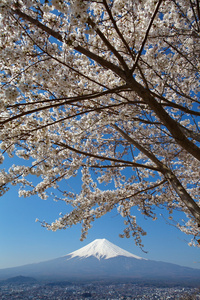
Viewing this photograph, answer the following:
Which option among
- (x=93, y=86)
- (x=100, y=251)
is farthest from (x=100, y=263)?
(x=93, y=86)

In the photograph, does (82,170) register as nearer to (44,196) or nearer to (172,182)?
(44,196)

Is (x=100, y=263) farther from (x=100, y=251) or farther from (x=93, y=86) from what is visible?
(x=93, y=86)

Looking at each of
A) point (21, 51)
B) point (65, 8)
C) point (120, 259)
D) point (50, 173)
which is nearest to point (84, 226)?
point (50, 173)

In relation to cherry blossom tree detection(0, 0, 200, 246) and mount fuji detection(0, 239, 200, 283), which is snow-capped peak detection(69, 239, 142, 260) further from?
cherry blossom tree detection(0, 0, 200, 246)

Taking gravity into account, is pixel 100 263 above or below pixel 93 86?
below

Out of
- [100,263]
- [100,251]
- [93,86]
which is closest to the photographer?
[93,86]

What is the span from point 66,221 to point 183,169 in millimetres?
4107

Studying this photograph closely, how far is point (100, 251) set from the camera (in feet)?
449

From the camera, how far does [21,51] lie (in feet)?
7.42

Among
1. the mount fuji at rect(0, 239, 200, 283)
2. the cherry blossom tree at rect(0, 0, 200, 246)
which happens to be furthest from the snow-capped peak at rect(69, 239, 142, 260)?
the cherry blossom tree at rect(0, 0, 200, 246)

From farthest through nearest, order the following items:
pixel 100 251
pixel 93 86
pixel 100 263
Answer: pixel 100 251
pixel 100 263
pixel 93 86

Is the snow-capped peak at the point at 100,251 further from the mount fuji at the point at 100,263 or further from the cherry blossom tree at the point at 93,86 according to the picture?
the cherry blossom tree at the point at 93,86

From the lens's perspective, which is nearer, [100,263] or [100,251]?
[100,263]

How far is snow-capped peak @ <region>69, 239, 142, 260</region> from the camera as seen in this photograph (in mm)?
133500
